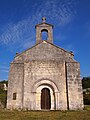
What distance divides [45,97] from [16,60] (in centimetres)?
481

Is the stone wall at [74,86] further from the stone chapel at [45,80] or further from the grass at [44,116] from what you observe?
the grass at [44,116]

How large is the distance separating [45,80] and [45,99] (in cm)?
189

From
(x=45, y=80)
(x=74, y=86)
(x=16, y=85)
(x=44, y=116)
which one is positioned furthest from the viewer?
(x=45, y=80)

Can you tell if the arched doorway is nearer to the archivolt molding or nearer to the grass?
the archivolt molding

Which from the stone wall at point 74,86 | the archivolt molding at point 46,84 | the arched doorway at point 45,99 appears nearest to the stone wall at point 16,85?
the archivolt molding at point 46,84

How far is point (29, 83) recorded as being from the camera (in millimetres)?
16906

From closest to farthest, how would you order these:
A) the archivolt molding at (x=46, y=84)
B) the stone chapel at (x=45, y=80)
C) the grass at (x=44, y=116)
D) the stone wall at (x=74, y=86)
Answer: the grass at (x=44, y=116) → the stone wall at (x=74, y=86) → the stone chapel at (x=45, y=80) → the archivolt molding at (x=46, y=84)

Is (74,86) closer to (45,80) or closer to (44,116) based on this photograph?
(45,80)

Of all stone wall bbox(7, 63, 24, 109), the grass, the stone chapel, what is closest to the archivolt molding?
the stone chapel

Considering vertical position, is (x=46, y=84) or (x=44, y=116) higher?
(x=46, y=84)

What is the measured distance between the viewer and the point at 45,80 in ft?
56.0

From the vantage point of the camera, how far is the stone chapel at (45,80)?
16.4m

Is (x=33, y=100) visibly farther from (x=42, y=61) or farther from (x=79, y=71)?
(x=79, y=71)

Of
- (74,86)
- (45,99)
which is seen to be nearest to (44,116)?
(45,99)
